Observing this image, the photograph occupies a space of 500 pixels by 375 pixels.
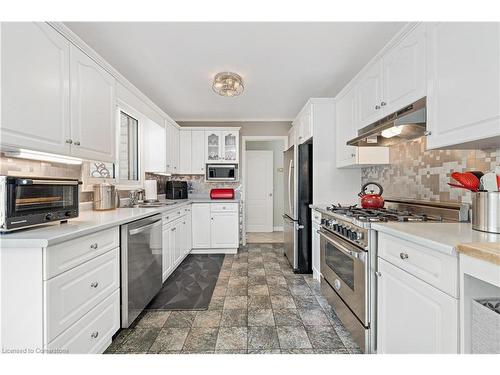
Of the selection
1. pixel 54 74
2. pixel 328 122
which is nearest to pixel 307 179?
pixel 328 122

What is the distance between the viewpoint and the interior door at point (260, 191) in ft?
20.3

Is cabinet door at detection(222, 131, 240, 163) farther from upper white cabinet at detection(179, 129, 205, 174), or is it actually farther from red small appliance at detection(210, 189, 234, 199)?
red small appliance at detection(210, 189, 234, 199)

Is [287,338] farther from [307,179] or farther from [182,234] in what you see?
[182,234]

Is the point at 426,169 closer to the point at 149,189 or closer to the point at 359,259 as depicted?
the point at 359,259

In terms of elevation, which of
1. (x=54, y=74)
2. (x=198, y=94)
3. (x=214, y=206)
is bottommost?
(x=214, y=206)

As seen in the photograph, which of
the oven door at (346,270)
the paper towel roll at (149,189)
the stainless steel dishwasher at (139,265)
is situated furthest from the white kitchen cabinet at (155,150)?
the oven door at (346,270)

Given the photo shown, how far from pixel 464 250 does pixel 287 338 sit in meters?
1.35

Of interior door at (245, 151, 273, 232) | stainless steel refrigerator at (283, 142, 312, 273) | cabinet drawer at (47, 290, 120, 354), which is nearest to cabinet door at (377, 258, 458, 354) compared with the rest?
stainless steel refrigerator at (283, 142, 312, 273)

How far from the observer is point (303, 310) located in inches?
85.1

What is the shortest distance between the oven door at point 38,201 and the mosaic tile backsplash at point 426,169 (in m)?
2.61

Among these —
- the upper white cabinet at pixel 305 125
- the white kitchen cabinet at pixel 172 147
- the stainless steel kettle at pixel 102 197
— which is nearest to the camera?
the stainless steel kettle at pixel 102 197

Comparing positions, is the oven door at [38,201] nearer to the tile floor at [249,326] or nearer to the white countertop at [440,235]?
the tile floor at [249,326]

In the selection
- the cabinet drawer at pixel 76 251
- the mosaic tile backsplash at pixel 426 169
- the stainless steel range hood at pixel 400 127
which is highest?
the stainless steel range hood at pixel 400 127

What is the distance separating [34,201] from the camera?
1.27m
